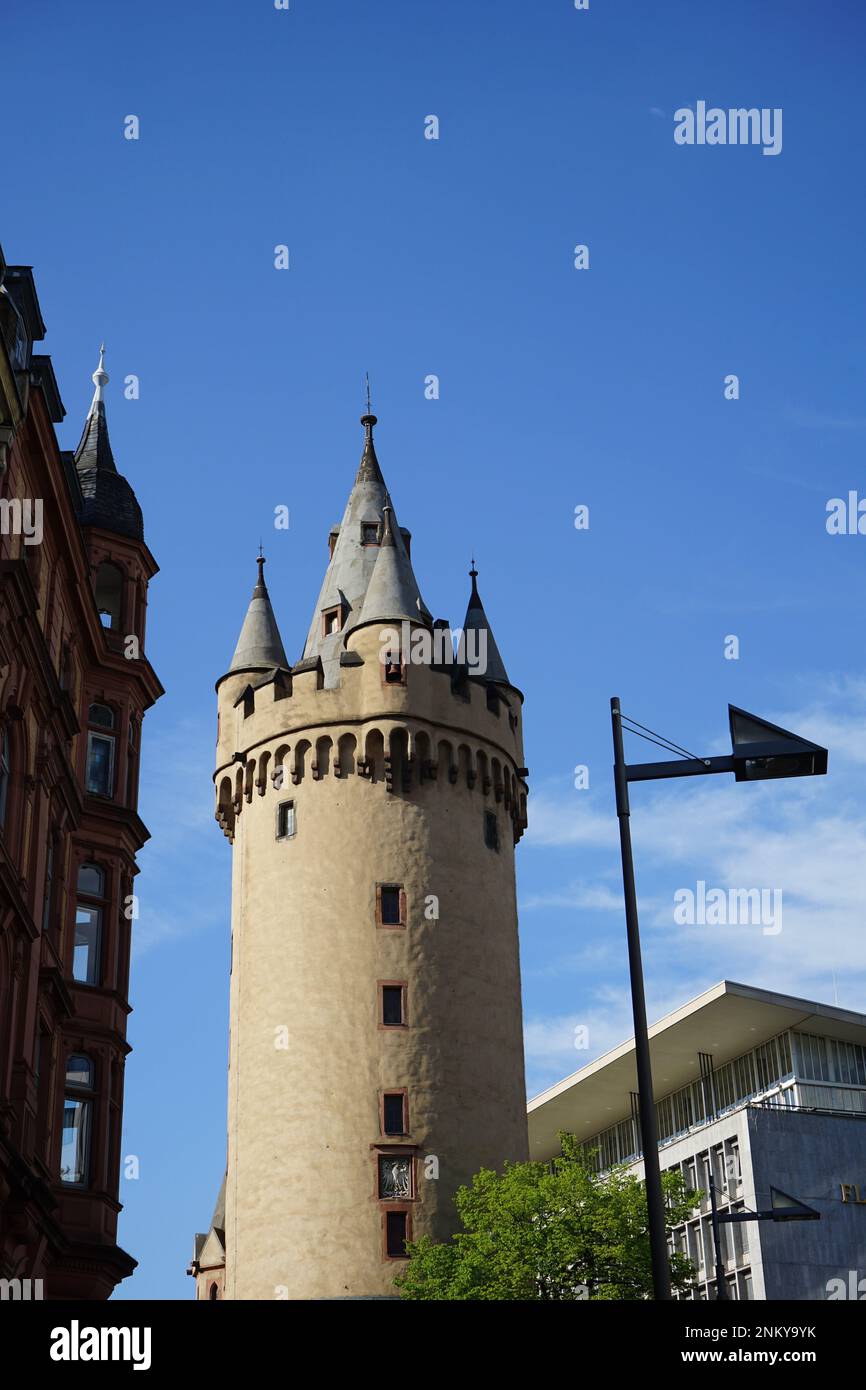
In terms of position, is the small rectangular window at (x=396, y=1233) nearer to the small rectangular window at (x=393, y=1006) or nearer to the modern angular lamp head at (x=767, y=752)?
the small rectangular window at (x=393, y=1006)

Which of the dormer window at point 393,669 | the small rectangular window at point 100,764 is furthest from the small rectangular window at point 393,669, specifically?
the small rectangular window at point 100,764

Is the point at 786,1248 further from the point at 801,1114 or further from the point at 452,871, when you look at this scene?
the point at 452,871

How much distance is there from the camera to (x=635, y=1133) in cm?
9312

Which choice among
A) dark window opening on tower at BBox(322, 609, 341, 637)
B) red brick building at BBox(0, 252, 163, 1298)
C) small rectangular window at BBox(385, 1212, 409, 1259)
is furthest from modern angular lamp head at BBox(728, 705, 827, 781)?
dark window opening on tower at BBox(322, 609, 341, 637)

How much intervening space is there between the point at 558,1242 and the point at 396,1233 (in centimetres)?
827

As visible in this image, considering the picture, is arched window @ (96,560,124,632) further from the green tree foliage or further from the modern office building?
the modern office building

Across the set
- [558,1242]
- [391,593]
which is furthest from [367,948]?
[558,1242]

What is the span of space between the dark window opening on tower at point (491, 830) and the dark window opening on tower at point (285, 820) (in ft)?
22.9

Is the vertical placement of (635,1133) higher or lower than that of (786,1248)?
higher

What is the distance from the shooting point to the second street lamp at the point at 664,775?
19.6m

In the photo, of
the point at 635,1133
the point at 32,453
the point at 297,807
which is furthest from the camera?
the point at 635,1133

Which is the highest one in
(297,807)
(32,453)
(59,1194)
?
(297,807)
